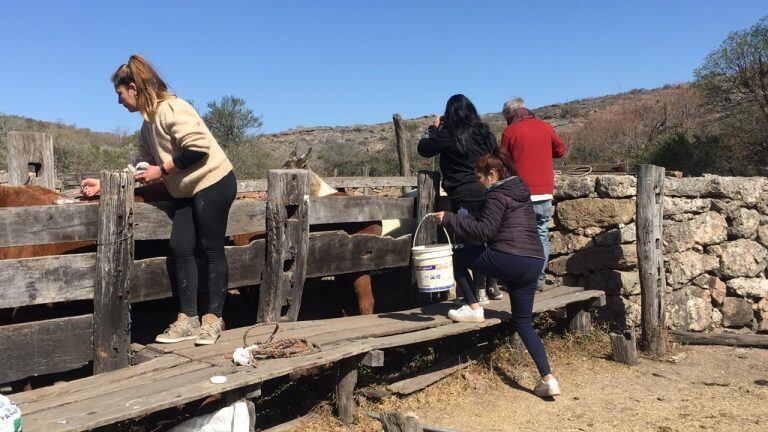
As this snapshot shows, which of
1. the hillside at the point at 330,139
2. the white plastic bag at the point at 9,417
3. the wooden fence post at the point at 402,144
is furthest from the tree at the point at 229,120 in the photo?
the white plastic bag at the point at 9,417

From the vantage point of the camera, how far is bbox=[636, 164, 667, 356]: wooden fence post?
6152 millimetres

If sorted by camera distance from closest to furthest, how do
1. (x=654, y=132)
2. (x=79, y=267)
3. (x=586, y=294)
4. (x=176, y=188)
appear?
(x=79, y=267)
(x=176, y=188)
(x=586, y=294)
(x=654, y=132)

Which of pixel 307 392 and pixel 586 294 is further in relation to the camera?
pixel 586 294

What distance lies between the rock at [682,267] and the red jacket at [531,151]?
7.41 feet

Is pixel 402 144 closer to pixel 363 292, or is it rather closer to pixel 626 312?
pixel 626 312

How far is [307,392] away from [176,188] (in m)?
1.82

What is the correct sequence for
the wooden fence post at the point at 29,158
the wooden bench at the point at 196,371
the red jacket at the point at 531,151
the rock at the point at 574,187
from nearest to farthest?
the wooden bench at the point at 196,371 → the red jacket at the point at 531,151 → the wooden fence post at the point at 29,158 → the rock at the point at 574,187

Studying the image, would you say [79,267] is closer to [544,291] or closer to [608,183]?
[544,291]

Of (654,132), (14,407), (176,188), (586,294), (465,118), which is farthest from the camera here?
(654,132)

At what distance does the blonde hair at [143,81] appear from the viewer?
12.5ft

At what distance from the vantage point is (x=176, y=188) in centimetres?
400

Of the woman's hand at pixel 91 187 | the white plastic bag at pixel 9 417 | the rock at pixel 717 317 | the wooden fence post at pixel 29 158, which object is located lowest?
the rock at pixel 717 317

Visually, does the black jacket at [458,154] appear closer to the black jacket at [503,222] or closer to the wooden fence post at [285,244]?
the black jacket at [503,222]

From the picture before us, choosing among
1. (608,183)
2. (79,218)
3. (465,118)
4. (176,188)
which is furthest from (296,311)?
(608,183)
